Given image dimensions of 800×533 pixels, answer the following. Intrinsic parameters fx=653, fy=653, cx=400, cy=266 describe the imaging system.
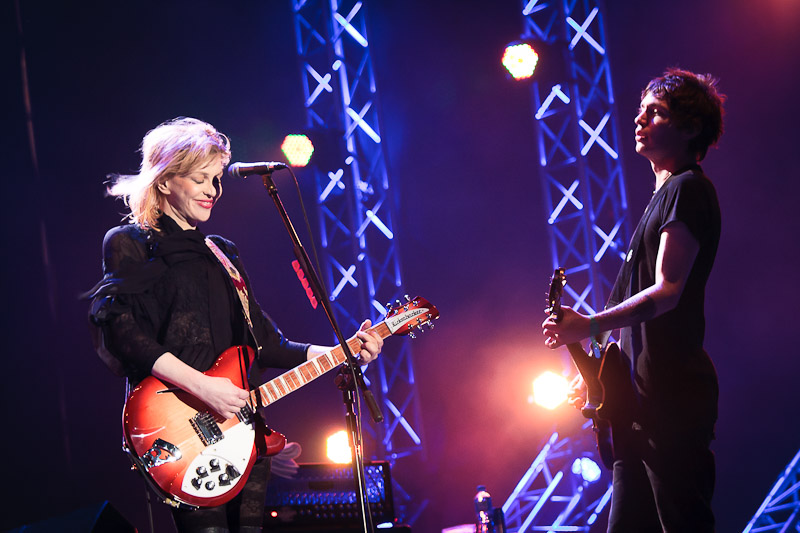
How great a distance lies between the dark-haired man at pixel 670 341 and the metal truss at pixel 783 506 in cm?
269

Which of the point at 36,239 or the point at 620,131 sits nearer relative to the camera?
the point at 36,239

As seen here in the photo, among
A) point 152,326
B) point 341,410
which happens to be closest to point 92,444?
point 341,410

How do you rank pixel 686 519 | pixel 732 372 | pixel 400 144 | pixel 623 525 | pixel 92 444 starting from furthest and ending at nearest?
pixel 400 144 → pixel 732 372 → pixel 92 444 → pixel 623 525 → pixel 686 519

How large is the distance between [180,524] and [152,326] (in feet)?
2.37

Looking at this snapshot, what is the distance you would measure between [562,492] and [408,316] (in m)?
3.40

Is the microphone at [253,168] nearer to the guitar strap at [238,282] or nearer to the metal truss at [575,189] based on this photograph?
the guitar strap at [238,282]

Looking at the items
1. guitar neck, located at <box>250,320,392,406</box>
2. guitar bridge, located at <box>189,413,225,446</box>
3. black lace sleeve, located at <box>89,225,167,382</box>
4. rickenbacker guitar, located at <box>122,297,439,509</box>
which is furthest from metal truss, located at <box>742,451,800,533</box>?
black lace sleeve, located at <box>89,225,167,382</box>

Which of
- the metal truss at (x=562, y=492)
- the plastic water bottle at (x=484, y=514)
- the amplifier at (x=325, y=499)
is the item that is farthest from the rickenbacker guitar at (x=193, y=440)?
the metal truss at (x=562, y=492)

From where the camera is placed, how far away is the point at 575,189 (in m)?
5.94

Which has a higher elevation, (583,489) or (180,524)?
(180,524)

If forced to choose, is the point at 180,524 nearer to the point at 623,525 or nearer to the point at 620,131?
the point at 623,525

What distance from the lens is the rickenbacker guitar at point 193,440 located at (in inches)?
90.1

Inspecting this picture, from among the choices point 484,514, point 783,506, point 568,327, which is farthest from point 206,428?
point 783,506

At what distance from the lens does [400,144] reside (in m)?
6.87
